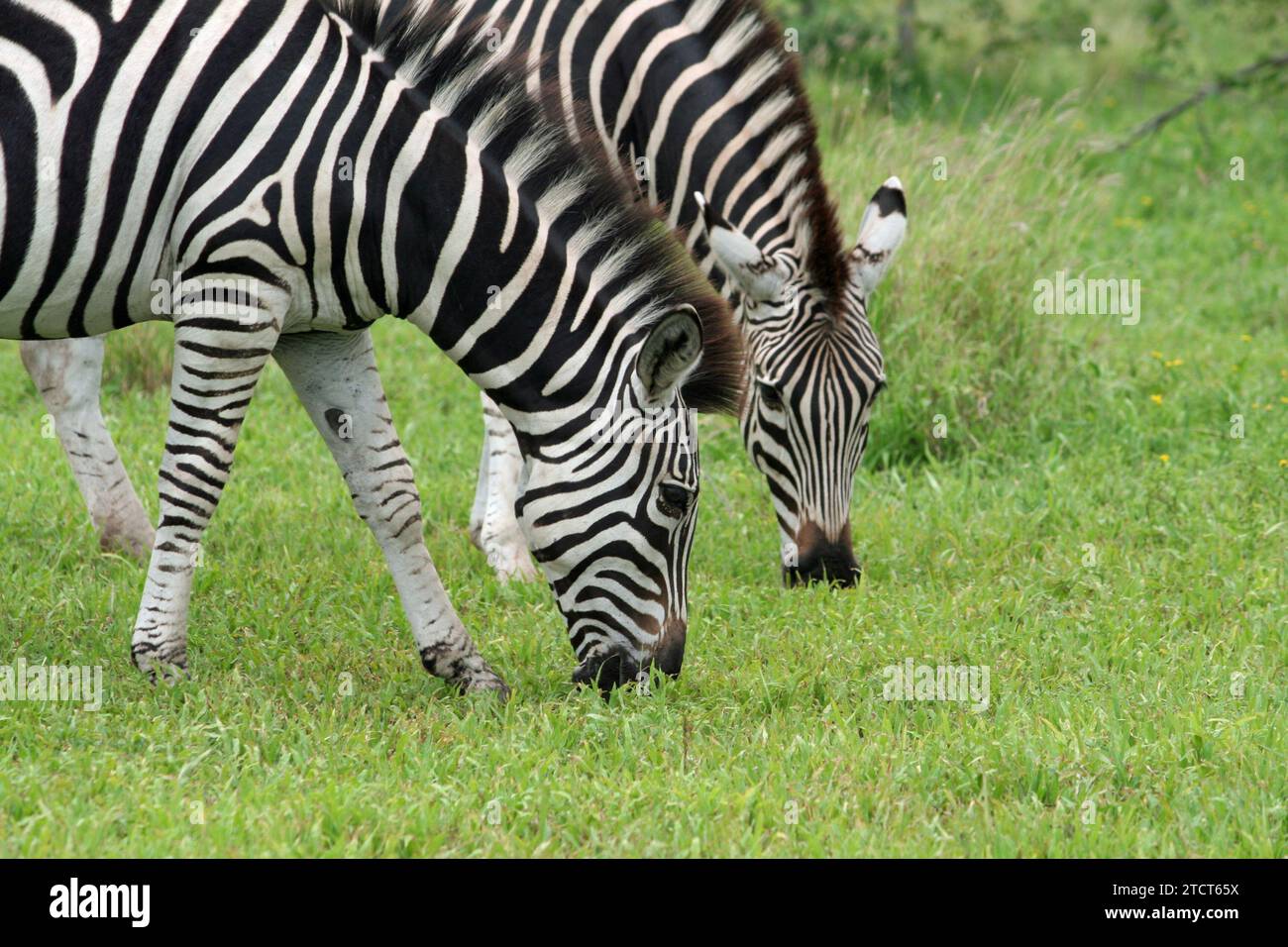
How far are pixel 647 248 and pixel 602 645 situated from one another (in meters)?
1.36

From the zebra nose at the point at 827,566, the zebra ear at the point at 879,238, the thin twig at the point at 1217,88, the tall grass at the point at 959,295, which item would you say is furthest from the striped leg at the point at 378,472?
the thin twig at the point at 1217,88

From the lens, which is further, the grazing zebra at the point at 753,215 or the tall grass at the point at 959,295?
the tall grass at the point at 959,295

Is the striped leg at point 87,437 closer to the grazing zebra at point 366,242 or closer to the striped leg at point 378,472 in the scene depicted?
the grazing zebra at point 366,242

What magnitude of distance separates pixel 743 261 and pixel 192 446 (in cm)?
246

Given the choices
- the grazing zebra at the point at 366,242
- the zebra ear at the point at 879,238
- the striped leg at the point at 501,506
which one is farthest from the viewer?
the striped leg at the point at 501,506

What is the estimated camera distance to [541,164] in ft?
16.0

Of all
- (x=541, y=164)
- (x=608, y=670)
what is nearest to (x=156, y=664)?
(x=608, y=670)

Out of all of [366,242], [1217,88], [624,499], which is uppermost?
[1217,88]

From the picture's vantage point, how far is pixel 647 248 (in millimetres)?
4887

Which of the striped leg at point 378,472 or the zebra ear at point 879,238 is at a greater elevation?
the zebra ear at point 879,238

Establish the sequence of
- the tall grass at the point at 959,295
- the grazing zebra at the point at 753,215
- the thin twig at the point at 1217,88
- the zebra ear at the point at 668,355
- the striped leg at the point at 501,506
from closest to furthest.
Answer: the zebra ear at the point at 668,355
the grazing zebra at the point at 753,215
the striped leg at the point at 501,506
the tall grass at the point at 959,295
the thin twig at the point at 1217,88

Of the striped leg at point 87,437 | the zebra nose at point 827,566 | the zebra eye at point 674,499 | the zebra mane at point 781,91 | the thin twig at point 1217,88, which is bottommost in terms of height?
the zebra nose at point 827,566

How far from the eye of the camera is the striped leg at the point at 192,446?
4.76 metres

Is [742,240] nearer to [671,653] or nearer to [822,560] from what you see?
[822,560]
